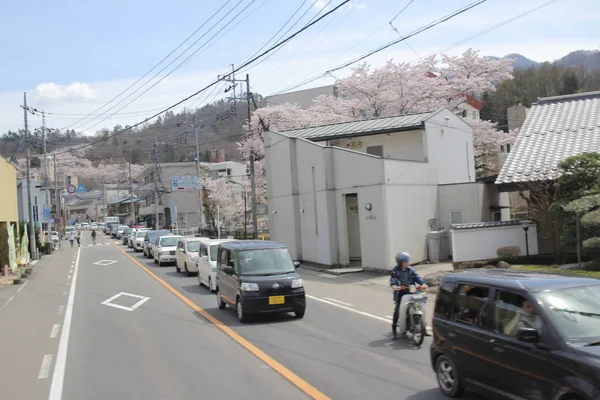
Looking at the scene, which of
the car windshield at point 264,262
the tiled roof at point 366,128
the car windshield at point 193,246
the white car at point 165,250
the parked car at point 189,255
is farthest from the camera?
the white car at point 165,250

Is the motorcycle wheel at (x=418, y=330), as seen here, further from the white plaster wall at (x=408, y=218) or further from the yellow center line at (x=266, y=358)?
the white plaster wall at (x=408, y=218)

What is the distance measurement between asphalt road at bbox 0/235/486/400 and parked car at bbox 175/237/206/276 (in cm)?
654

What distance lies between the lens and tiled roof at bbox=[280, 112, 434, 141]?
25.2 metres

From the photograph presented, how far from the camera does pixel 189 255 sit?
24.0 metres

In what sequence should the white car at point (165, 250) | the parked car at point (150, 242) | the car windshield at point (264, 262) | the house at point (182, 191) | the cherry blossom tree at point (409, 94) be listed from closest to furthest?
the car windshield at point (264, 262) < the white car at point (165, 250) < the parked car at point (150, 242) < the cherry blossom tree at point (409, 94) < the house at point (182, 191)

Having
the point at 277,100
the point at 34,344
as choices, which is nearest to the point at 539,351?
the point at 34,344

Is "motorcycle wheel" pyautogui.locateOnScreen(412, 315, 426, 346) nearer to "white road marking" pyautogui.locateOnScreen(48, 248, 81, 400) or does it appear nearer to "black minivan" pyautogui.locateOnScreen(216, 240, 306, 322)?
"black minivan" pyautogui.locateOnScreen(216, 240, 306, 322)

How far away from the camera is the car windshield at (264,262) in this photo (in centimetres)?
1330

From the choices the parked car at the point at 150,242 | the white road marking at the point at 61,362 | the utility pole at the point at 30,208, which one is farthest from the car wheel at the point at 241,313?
the utility pole at the point at 30,208

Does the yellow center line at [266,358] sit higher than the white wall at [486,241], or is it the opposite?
the white wall at [486,241]

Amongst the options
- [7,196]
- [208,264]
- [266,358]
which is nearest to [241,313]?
[266,358]

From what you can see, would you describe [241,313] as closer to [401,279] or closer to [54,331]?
[401,279]

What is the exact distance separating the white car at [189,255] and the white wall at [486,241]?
35.2 ft

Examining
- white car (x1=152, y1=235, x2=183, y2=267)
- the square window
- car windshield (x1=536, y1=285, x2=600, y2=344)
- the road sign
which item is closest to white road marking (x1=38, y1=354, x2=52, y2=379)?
the square window
